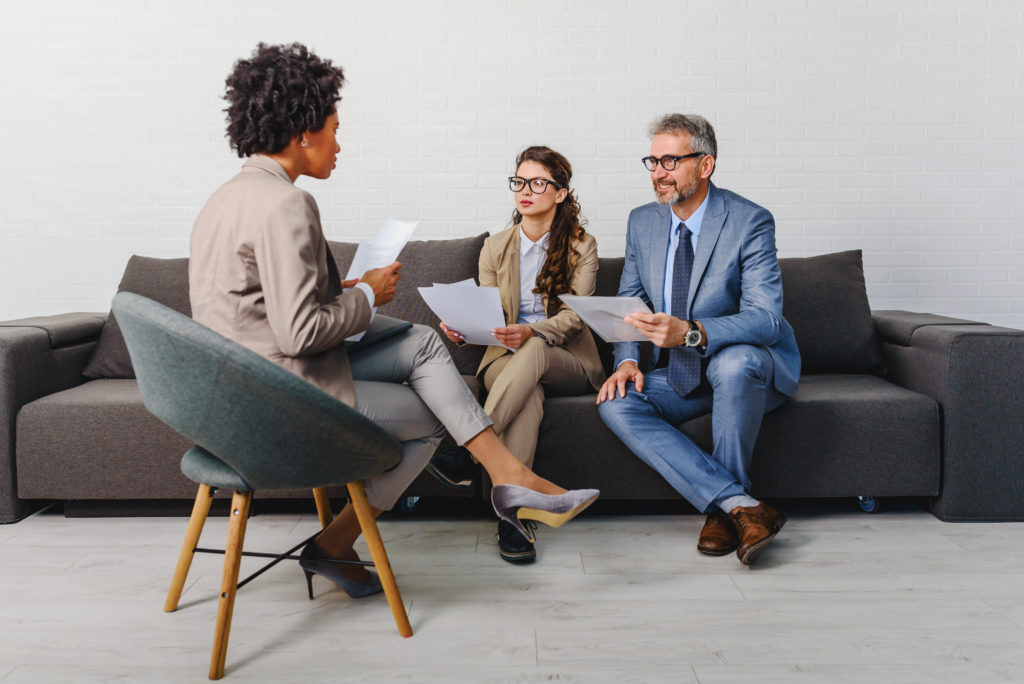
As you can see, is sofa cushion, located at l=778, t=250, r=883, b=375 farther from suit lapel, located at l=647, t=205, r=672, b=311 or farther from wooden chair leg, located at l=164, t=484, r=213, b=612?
wooden chair leg, located at l=164, t=484, r=213, b=612

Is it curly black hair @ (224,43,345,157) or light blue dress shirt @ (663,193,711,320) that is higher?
curly black hair @ (224,43,345,157)

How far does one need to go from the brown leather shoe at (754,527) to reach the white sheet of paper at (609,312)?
0.56 meters

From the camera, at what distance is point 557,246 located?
9.05 feet

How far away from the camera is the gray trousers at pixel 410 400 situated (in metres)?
1.85

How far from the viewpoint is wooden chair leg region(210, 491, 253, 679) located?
1.59 metres

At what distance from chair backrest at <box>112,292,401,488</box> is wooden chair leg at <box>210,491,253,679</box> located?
7cm

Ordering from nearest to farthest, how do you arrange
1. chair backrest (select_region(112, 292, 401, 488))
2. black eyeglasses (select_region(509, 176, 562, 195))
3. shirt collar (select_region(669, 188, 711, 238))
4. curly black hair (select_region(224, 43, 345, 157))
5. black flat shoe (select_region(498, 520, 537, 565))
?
chair backrest (select_region(112, 292, 401, 488))
curly black hair (select_region(224, 43, 345, 157))
black flat shoe (select_region(498, 520, 537, 565))
shirt collar (select_region(669, 188, 711, 238))
black eyeglasses (select_region(509, 176, 562, 195))

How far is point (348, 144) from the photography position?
343 cm

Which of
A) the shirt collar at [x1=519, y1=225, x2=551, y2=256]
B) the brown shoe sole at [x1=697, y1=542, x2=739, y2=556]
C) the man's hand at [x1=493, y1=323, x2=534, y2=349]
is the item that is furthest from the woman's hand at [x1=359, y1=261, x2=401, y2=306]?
the brown shoe sole at [x1=697, y1=542, x2=739, y2=556]

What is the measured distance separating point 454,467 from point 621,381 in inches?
22.3

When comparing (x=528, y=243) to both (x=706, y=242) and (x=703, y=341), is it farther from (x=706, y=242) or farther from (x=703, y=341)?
(x=703, y=341)

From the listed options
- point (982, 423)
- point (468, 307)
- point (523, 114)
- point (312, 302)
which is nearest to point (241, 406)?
point (312, 302)

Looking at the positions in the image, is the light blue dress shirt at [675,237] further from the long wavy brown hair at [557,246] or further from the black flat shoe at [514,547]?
the black flat shoe at [514,547]

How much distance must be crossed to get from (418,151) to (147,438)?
1597 mm
